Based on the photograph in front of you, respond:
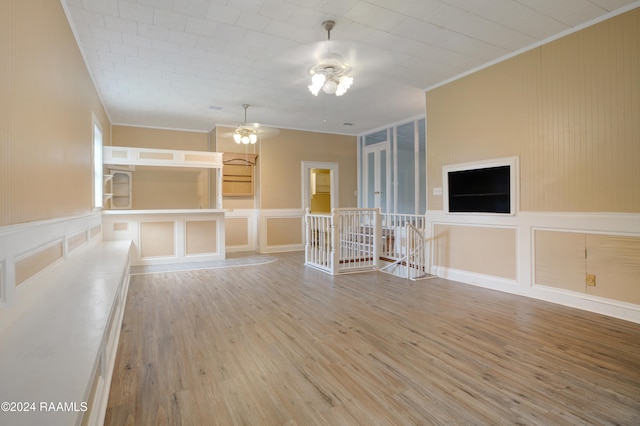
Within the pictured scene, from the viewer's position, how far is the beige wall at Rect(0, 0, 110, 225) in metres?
1.87

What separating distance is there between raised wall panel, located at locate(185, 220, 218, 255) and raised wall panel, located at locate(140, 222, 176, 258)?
29 centimetres

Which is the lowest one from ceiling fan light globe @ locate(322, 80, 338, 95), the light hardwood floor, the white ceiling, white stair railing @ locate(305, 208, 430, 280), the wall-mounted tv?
the light hardwood floor

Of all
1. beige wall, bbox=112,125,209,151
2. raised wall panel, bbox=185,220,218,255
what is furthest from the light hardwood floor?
beige wall, bbox=112,125,209,151

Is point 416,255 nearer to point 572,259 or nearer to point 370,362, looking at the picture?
point 572,259

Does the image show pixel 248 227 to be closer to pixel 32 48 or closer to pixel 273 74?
pixel 273 74

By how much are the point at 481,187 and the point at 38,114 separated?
4.89m

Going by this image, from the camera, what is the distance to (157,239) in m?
6.17

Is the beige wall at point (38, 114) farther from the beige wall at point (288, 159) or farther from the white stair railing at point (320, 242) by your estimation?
the beige wall at point (288, 159)

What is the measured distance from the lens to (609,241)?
336 cm

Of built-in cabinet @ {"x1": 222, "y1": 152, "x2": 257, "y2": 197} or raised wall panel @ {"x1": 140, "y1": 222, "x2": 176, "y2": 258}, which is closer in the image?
raised wall panel @ {"x1": 140, "y1": 222, "x2": 176, "y2": 258}

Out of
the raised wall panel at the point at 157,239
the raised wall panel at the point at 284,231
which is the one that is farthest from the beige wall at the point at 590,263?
the raised wall panel at the point at 157,239

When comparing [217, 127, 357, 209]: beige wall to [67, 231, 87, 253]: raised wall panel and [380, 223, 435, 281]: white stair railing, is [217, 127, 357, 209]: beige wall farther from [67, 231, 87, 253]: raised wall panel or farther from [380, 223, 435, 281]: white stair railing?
[67, 231, 87, 253]: raised wall panel

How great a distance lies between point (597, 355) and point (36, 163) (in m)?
4.38

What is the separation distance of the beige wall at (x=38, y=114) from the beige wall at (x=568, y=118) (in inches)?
190
